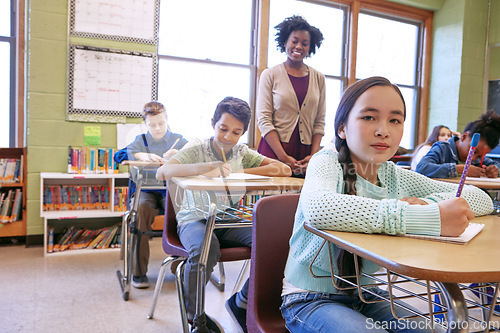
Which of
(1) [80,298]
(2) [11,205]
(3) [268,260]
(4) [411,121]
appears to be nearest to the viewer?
(3) [268,260]

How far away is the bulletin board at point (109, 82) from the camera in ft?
11.1

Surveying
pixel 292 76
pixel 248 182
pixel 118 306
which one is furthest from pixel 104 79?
pixel 248 182

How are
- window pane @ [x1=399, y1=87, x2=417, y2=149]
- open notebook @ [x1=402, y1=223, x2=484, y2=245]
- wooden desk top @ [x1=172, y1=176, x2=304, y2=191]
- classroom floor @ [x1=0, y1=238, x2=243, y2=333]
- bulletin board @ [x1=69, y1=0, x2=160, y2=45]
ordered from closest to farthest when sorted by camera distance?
open notebook @ [x1=402, y1=223, x2=484, y2=245], wooden desk top @ [x1=172, y1=176, x2=304, y2=191], classroom floor @ [x1=0, y1=238, x2=243, y2=333], bulletin board @ [x1=69, y1=0, x2=160, y2=45], window pane @ [x1=399, y1=87, x2=417, y2=149]

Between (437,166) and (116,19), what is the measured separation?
288 centimetres

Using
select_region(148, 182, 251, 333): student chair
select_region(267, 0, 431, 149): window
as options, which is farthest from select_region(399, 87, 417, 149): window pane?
select_region(148, 182, 251, 333): student chair

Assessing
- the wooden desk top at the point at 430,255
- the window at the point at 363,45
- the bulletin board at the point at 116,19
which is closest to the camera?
the wooden desk top at the point at 430,255

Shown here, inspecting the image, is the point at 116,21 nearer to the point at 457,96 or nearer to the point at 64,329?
the point at 64,329

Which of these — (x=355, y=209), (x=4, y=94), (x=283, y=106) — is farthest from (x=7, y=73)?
(x=355, y=209)

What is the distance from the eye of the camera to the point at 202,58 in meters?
→ 3.97

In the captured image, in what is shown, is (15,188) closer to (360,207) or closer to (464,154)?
(360,207)

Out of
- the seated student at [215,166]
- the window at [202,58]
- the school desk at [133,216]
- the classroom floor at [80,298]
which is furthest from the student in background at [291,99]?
the window at [202,58]

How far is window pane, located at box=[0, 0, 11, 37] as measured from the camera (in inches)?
133

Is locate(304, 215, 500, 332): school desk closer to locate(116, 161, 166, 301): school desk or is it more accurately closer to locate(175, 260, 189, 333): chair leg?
locate(175, 260, 189, 333): chair leg

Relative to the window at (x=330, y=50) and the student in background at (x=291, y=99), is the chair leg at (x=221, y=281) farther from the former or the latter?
the window at (x=330, y=50)
